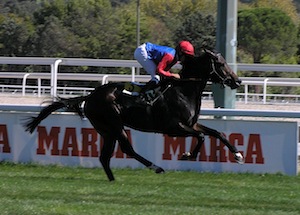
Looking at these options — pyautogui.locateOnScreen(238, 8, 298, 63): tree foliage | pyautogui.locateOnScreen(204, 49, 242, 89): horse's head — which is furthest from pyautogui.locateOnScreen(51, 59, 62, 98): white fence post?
pyautogui.locateOnScreen(238, 8, 298, 63): tree foliage

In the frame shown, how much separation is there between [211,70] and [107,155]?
184 centimetres

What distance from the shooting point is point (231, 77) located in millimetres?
11328

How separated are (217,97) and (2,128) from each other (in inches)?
139

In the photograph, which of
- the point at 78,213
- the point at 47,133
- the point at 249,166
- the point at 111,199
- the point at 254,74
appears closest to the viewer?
the point at 78,213

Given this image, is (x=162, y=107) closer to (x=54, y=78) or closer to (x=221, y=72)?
(x=221, y=72)

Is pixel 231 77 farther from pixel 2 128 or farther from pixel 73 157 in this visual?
pixel 2 128

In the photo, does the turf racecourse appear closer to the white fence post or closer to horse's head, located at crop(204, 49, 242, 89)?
horse's head, located at crop(204, 49, 242, 89)

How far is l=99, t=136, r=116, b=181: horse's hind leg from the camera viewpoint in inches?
444

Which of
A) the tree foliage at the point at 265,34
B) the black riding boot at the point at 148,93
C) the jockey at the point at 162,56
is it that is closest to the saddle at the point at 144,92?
the black riding boot at the point at 148,93

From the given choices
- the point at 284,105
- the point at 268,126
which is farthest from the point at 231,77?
the point at 284,105

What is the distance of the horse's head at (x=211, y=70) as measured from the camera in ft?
37.1

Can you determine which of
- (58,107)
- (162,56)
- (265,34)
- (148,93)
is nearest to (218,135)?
(148,93)

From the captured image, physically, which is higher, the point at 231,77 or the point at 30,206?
the point at 231,77

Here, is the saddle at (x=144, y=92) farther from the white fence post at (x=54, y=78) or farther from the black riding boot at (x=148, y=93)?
the white fence post at (x=54, y=78)
